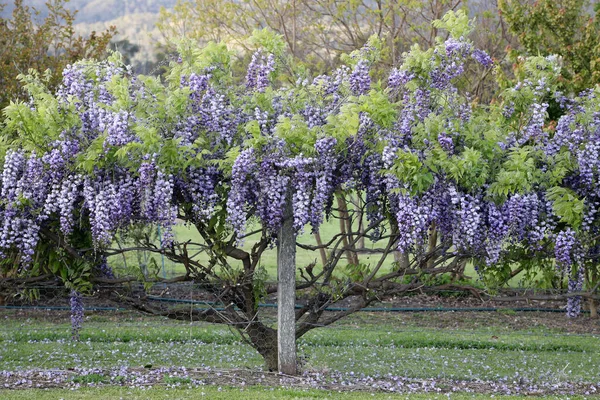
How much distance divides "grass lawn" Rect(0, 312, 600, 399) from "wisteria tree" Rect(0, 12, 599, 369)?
73 centimetres

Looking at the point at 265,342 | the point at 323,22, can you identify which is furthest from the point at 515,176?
the point at 323,22

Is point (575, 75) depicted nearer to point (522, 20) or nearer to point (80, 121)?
point (522, 20)

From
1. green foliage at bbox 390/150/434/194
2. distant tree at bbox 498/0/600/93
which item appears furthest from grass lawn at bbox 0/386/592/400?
distant tree at bbox 498/0/600/93

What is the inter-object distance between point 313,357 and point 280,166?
3320 millimetres

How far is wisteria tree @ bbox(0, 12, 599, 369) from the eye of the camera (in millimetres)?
5785

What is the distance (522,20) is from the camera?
1172cm

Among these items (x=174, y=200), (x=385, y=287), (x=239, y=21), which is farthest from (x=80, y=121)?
(x=239, y=21)

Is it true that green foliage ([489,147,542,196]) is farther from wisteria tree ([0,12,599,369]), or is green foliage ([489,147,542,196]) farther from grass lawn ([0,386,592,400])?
grass lawn ([0,386,592,400])

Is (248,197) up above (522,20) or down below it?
below

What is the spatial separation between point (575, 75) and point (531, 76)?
488 centimetres

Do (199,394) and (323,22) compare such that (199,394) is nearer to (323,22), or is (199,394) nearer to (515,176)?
(515,176)

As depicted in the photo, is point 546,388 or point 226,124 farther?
point 546,388

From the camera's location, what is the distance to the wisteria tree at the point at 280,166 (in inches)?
228

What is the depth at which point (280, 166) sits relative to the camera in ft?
19.1
